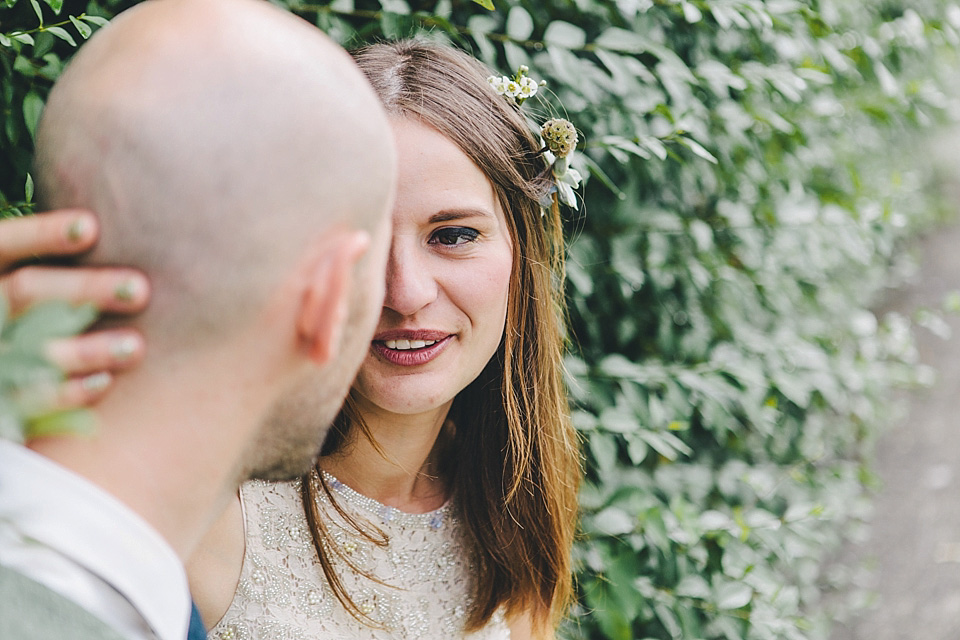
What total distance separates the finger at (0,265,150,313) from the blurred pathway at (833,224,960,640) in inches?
135

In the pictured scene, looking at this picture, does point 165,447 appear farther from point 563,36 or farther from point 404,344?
point 563,36

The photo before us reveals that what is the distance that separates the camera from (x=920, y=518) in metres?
3.95

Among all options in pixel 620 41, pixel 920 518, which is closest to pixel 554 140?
pixel 620 41

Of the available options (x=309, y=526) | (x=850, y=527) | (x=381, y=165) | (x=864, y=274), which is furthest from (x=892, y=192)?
(x=381, y=165)

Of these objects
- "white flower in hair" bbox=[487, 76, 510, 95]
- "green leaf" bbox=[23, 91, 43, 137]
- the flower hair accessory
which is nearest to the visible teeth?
the flower hair accessory

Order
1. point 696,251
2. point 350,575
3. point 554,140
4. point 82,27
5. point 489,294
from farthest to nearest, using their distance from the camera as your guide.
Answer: point 696,251 → point 350,575 → point 554,140 → point 489,294 → point 82,27

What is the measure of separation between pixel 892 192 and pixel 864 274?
17.3 inches

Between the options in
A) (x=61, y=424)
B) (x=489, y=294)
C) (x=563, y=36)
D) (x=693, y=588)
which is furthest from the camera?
(x=693, y=588)

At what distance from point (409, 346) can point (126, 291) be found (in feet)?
2.51

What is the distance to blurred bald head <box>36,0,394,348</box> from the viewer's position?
0.86 meters

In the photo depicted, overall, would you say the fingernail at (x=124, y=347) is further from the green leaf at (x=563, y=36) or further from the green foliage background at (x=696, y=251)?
the green leaf at (x=563, y=36)

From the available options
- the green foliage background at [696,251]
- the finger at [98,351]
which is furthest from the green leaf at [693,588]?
the finger at [98,351]

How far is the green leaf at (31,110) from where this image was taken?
1399 millimetres

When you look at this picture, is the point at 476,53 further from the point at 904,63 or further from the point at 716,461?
the point at 904,63
